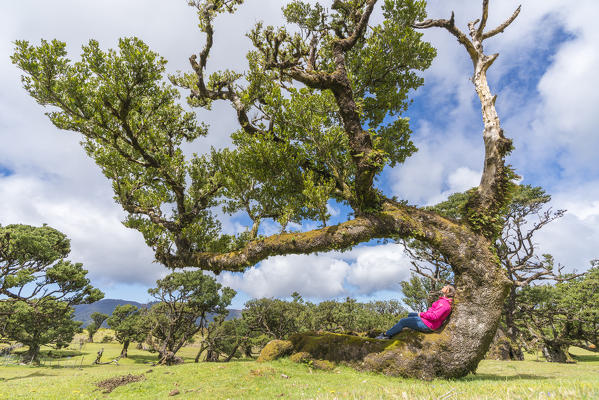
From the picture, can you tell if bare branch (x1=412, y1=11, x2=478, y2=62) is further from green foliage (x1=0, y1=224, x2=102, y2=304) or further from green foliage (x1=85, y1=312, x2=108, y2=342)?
green foliage (x1=85, y1=312, x2=108, y2=342)

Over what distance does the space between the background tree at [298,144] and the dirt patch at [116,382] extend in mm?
5468

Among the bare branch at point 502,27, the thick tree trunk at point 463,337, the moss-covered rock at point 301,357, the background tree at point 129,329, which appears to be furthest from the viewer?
the background tree at point 129,329

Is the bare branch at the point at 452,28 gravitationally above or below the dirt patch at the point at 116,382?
above

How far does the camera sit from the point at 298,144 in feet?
43.3

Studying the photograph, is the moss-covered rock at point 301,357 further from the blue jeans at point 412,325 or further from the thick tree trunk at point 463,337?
the blue jeans at point 412,325

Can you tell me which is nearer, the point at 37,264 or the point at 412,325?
the point at 412,325

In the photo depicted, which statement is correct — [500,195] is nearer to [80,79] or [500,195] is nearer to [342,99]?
[342,99]

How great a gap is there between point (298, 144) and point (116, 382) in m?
12.6

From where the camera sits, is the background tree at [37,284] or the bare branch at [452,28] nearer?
the bare branch at [452,28]

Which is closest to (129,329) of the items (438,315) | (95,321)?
(95,321)

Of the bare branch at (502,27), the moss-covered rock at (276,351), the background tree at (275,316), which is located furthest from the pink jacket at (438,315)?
the background tree at (275,316)

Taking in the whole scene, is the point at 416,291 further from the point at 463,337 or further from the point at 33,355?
the point at 33,355

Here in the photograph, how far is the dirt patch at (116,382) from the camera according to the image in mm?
9531

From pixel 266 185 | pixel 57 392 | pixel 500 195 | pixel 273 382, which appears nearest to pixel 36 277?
pixel 57 392
